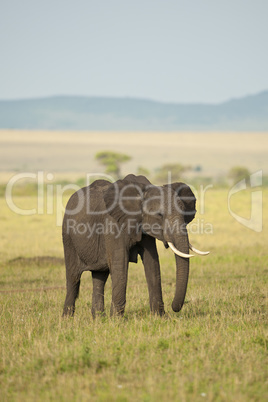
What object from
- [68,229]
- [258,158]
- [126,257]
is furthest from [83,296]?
[258,158]

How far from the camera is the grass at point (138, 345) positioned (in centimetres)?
695

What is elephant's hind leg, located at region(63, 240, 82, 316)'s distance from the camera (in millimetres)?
12156

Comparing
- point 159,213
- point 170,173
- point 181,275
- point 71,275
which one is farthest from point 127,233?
point 170,173

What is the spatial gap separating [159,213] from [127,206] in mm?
628

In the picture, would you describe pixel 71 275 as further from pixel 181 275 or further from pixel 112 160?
pixel 112 160

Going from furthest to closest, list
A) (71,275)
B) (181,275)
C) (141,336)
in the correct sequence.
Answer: (71,275)
(181,275)
(141,336)

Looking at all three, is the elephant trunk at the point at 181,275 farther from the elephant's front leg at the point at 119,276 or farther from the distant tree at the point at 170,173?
the distant tree at the point at 170,173

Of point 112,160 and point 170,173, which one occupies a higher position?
point 112,160

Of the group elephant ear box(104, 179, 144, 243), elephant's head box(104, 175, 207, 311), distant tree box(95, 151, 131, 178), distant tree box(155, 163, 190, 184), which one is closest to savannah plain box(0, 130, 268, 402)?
elephant's head box(104, 175, 207, 311)

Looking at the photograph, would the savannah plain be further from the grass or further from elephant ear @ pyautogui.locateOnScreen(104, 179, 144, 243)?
elephant ear @ pyautogui.locateOnScreen(104, 179, 144, 243)

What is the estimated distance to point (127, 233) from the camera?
10695mm

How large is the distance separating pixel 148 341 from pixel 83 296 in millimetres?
5879

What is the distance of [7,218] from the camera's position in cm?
4125

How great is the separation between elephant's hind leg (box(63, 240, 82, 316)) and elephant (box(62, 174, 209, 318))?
0.7 inches
